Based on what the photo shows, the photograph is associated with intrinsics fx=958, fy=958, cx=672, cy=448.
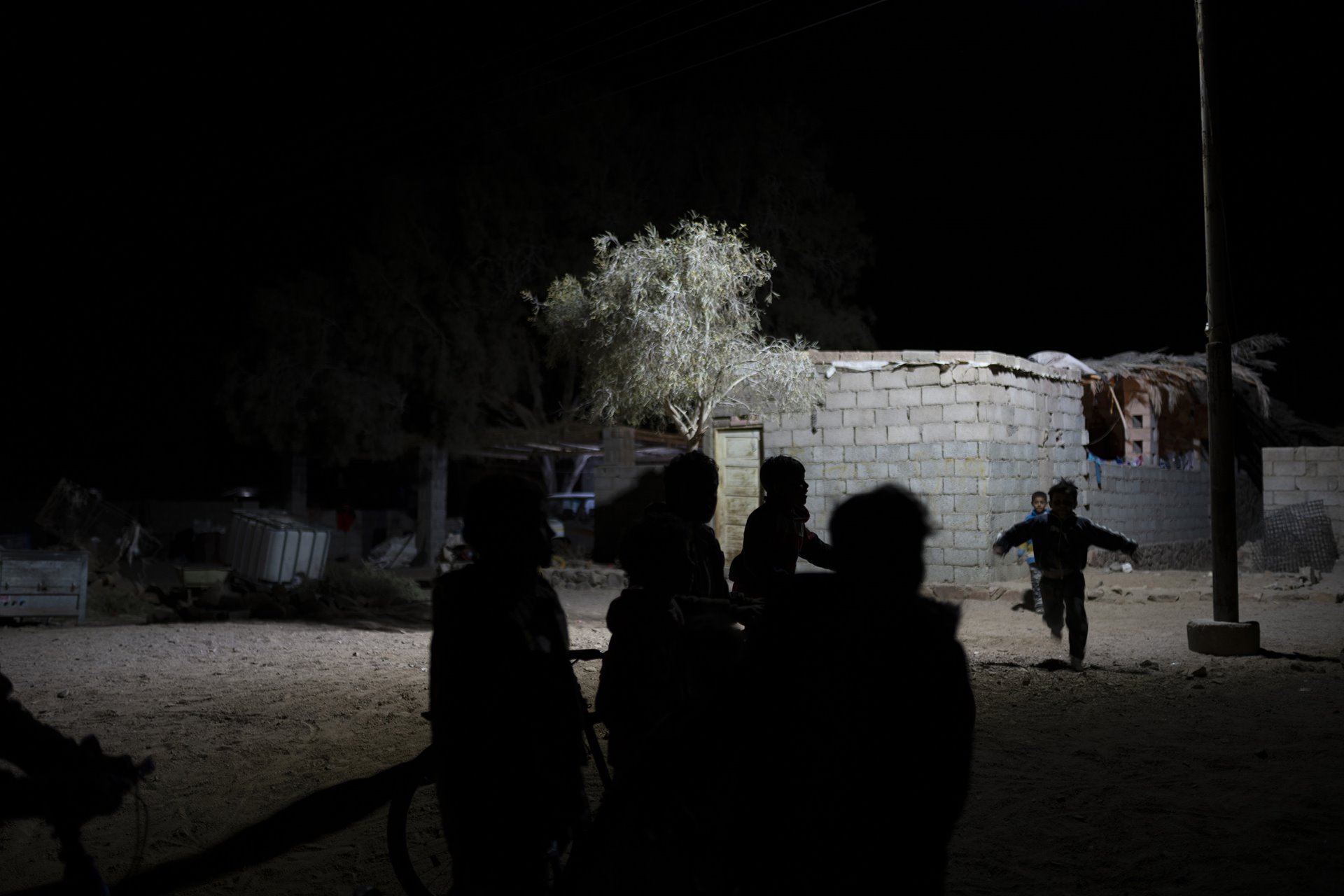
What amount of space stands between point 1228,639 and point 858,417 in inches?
263

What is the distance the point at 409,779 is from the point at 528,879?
4.02ft

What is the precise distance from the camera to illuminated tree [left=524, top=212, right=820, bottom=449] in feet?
41.6

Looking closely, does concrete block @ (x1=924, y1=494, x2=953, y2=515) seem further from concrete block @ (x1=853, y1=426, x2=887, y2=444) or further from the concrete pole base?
the concrete pole base

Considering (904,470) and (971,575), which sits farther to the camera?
(904,470)

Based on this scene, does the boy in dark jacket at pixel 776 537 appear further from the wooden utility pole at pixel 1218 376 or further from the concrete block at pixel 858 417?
the concrete block at pixel 858 417

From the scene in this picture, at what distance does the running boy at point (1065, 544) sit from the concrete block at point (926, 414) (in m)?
6.03

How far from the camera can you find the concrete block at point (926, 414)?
13.9 metres

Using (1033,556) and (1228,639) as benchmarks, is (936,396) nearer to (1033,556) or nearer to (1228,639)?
(1033,556)

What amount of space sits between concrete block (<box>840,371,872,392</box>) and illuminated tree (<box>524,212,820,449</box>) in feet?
2.24

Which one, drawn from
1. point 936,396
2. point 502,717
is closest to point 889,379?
point 936,396

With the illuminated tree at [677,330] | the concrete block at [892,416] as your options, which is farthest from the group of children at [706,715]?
the concrete block at [892,416]

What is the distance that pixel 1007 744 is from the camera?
19.0 ft

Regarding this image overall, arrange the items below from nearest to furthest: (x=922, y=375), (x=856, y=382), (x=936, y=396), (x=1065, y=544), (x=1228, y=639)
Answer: (x=1065, y=544), (x=1228, y=639), (x=936, y=396), (x=922, y=375), (x=856, y=382)

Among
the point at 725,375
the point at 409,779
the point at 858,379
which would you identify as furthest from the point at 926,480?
the point at 409,779
